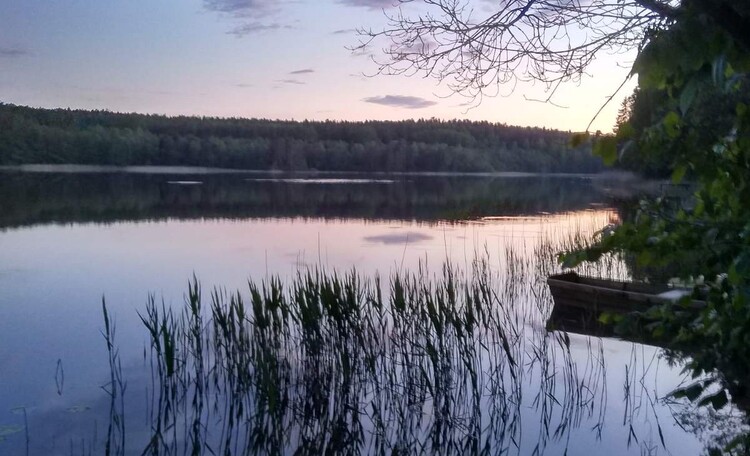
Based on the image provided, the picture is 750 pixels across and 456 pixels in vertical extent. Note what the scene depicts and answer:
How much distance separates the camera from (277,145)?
7294cm

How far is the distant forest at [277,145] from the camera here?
6619 centimetres

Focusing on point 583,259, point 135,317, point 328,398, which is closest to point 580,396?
point 328,398

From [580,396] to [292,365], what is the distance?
2.58m

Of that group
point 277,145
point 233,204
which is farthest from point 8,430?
point 277,145

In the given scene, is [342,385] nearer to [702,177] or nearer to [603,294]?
[702,177]

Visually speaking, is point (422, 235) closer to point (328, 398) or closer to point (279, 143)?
point (328, 398)

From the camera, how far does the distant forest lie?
66188 millimetres

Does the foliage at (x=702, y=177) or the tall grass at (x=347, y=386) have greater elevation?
the foliage at (x=702, y=177)

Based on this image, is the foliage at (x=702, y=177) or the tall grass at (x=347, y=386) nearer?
the foliage at (x=702, y=177)

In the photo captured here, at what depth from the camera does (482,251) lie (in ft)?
48.6

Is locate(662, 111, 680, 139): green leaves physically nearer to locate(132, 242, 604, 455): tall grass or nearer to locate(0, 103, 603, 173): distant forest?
locate(132, 242, 604, 455): tall grass

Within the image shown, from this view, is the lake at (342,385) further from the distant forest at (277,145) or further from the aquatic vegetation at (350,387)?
the distant forest at (277,145)

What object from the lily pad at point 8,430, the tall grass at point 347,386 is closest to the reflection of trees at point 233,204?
the lily pad at point 8,430

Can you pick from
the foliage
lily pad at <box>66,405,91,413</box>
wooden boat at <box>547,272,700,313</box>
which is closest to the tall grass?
lily pad at <box>66,405,91,413</box>
